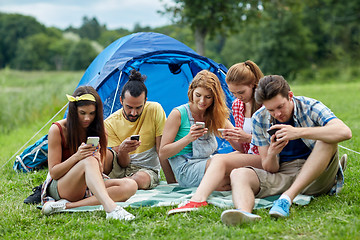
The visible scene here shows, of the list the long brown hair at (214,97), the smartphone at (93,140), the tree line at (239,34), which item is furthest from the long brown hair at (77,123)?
the tree line at (239,34)

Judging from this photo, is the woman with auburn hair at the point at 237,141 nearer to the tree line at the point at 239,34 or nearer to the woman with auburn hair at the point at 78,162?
the woman with auburn hair at the point at 78,162

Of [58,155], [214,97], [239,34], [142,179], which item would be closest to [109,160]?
[142,179]

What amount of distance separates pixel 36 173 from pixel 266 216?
2621 millimetres

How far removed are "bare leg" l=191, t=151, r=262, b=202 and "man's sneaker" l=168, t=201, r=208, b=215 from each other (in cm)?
3

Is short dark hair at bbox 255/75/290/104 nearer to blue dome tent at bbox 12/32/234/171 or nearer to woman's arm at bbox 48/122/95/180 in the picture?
woman's arm at bbox 48/122/95/180

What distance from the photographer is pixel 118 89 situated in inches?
170

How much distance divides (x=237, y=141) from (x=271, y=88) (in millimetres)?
751

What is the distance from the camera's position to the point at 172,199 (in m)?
3.18

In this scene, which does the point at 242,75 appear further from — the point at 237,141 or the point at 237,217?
the point at 237,217

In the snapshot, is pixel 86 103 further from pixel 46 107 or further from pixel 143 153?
pixel 46 107

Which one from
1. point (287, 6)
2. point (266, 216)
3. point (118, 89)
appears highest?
point (287, 6)

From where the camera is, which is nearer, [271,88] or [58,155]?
[271,88]

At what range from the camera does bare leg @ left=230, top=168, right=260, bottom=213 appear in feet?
8.55

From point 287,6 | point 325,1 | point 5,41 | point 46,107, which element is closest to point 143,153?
point 46,107
